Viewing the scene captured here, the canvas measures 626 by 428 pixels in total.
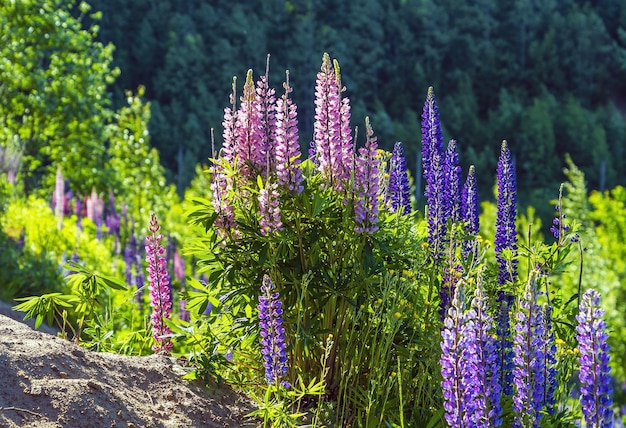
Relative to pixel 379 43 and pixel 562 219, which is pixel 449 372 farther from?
pixel 379 43

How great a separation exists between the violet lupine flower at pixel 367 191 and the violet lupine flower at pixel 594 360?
109 centimetres

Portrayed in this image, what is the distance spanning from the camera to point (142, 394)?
379cm

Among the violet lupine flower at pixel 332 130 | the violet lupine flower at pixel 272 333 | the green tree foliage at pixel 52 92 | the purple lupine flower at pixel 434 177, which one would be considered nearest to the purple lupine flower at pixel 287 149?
the violet lupine flower at pixel 332 130

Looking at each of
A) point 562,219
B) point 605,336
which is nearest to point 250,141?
point 562,219

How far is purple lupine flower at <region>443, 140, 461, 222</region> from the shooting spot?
4254 mm

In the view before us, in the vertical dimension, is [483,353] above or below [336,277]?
below

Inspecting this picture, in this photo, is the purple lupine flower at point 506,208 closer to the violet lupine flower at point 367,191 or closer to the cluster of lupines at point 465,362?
the violet lupine flower at point 367,191

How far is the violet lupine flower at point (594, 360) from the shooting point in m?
2.82

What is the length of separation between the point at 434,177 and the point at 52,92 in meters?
12.8

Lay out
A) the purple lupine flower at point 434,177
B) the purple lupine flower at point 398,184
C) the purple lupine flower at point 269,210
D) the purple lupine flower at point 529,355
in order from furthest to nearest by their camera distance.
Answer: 1. the purple lupine flower at point 398,184
2. the purple lupine flower at point 434,177
3. the purple lupine flower at point 269,210
4. the purple lupine flower at point 529,355

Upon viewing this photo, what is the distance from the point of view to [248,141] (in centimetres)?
387

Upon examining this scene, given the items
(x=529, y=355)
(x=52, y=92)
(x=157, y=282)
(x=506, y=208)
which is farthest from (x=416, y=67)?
(x=529, y=355)

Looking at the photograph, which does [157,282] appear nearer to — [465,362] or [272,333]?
[272,333]

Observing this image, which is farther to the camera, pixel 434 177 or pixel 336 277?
pixel 434 177
